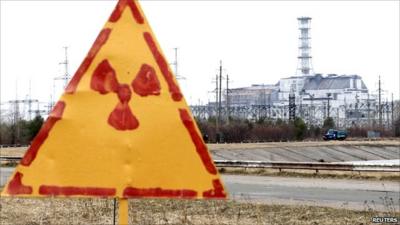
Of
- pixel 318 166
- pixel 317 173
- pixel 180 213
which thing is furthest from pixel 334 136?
pixel 180 213

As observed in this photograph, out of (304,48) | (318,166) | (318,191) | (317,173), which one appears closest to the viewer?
(318,191)

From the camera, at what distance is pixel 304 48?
16412cm

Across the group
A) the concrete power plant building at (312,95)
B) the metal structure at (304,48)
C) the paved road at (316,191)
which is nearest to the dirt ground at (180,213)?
the paved road at (316,191)

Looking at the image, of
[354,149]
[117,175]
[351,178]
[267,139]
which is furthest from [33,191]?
[267,139]

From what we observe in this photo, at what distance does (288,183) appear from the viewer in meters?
22.8

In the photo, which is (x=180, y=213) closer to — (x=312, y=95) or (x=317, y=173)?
(x=317, y=173)

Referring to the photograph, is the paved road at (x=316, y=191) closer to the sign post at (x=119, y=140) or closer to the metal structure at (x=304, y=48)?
the sign post at (x=119, y=140)

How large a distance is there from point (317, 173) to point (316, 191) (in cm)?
755

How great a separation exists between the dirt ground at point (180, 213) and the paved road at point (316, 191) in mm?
1445

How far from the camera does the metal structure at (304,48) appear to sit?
164m

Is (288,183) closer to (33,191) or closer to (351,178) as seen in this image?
(351,178)

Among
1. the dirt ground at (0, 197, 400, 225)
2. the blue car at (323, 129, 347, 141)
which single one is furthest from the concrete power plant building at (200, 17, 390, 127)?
the dirt ground at (0, 197, 400, 225)

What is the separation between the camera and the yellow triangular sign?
4078mm

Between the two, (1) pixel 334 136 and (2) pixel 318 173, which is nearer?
(2) pixel 318 173
